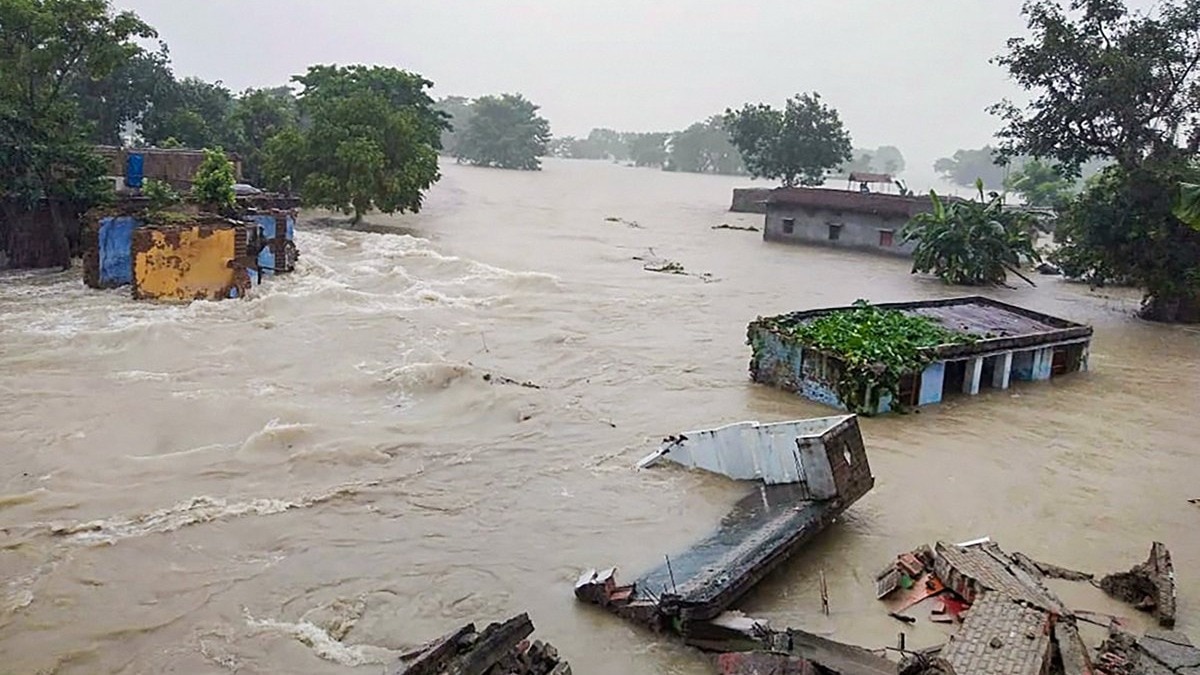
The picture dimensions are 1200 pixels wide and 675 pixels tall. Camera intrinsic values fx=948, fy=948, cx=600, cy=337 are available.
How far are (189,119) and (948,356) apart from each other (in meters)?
30.7

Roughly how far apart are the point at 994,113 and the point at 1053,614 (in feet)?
62.2

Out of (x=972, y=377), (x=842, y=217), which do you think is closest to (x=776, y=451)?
(x=972, y=377)

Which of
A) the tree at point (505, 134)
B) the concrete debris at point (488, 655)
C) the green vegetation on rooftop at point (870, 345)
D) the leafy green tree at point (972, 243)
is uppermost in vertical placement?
the tree at point (505, 134)

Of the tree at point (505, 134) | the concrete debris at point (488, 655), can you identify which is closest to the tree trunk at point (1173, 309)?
the concrete debris at point (488, 655)

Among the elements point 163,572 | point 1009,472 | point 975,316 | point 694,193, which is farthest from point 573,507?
point 694,193

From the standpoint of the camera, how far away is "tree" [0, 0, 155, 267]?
726 inches

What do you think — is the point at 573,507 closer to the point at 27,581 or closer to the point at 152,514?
the point at 152,514

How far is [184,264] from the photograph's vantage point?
55.5ft

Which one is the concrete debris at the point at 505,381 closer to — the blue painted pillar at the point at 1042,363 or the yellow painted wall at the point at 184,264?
the yellow painted wall at the point at 184,264

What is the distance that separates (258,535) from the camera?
26.8 feet

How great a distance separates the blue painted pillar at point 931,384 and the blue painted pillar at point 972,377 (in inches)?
27.9

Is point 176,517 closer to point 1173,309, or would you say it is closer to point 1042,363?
point 1042,363

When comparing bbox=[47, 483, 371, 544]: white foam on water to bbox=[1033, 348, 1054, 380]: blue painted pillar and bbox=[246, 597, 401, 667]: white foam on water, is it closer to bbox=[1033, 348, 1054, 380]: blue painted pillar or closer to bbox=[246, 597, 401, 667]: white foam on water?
bbox=[246, 597, 401, 667]: white foam on water

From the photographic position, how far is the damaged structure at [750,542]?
20.5 feet
